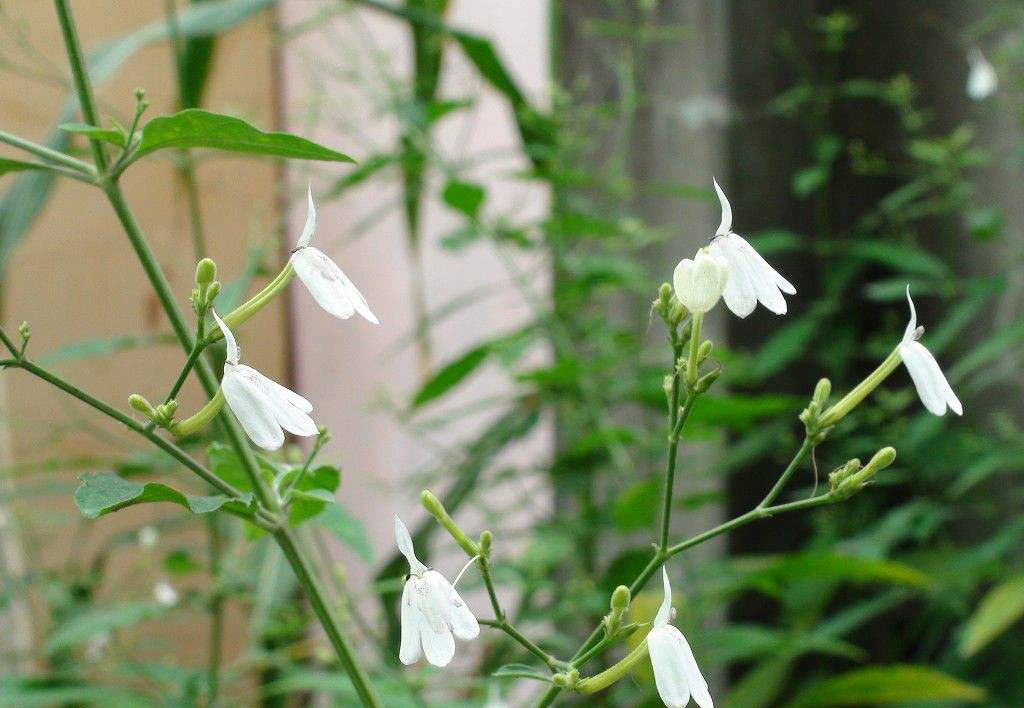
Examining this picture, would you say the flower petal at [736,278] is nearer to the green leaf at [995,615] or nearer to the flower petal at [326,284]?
the flower petal at [326,284]

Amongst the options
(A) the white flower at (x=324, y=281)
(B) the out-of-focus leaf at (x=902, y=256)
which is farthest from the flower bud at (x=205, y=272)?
(B) the out-of-focus leaf at (x=902, y=256)

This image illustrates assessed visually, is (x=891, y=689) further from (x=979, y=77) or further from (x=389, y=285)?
(x=389, y=285)

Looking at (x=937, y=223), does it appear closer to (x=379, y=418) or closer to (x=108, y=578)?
(x=379, y=418)

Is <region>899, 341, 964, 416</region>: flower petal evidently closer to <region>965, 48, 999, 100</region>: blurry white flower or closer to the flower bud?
the flower bud

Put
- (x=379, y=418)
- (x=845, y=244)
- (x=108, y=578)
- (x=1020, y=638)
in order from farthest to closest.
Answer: (x=379, y=418)
(x=108, y=578)
(x=845, y=244)
(x=1020, y=638)

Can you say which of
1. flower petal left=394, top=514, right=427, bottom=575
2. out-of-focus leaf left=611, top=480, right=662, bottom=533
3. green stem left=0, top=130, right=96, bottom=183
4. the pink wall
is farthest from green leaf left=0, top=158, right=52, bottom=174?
the pink wall

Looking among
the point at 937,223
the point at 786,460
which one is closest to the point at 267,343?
the point at 786,460
